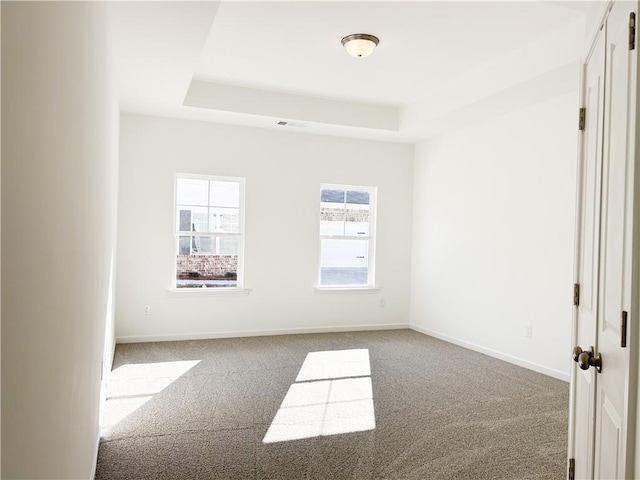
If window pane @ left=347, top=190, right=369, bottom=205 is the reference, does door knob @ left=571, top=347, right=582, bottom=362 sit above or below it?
below

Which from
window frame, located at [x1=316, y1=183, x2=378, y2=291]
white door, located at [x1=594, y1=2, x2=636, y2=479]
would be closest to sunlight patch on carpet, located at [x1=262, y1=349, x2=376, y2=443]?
window frame, located at [x1=316, y1=183, x2=378, y2=291]

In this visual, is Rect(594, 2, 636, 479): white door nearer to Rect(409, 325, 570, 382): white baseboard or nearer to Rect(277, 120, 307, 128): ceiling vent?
Rect(409, 325, 570, 382): white baseboard

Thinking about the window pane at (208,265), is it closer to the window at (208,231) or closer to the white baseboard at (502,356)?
the window at (208,231)

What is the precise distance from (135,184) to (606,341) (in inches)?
208

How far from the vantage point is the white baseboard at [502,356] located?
15.4 feet

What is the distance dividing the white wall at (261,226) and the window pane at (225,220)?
186mm

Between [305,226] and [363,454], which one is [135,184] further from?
[363,454]

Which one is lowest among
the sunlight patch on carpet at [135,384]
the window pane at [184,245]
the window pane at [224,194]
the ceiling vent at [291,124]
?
the sunlight patch on carpet at [135,384]

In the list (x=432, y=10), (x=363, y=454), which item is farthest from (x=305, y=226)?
(x=363, y=454)

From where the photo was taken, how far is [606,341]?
5.37 ft

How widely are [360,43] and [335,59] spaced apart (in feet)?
2.00

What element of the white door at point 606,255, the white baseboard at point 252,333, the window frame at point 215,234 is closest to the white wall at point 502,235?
the white baseboard at point 252,333

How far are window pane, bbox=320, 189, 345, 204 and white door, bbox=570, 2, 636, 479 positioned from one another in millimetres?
4742

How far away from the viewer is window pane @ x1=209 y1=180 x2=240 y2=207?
6.21 meters
